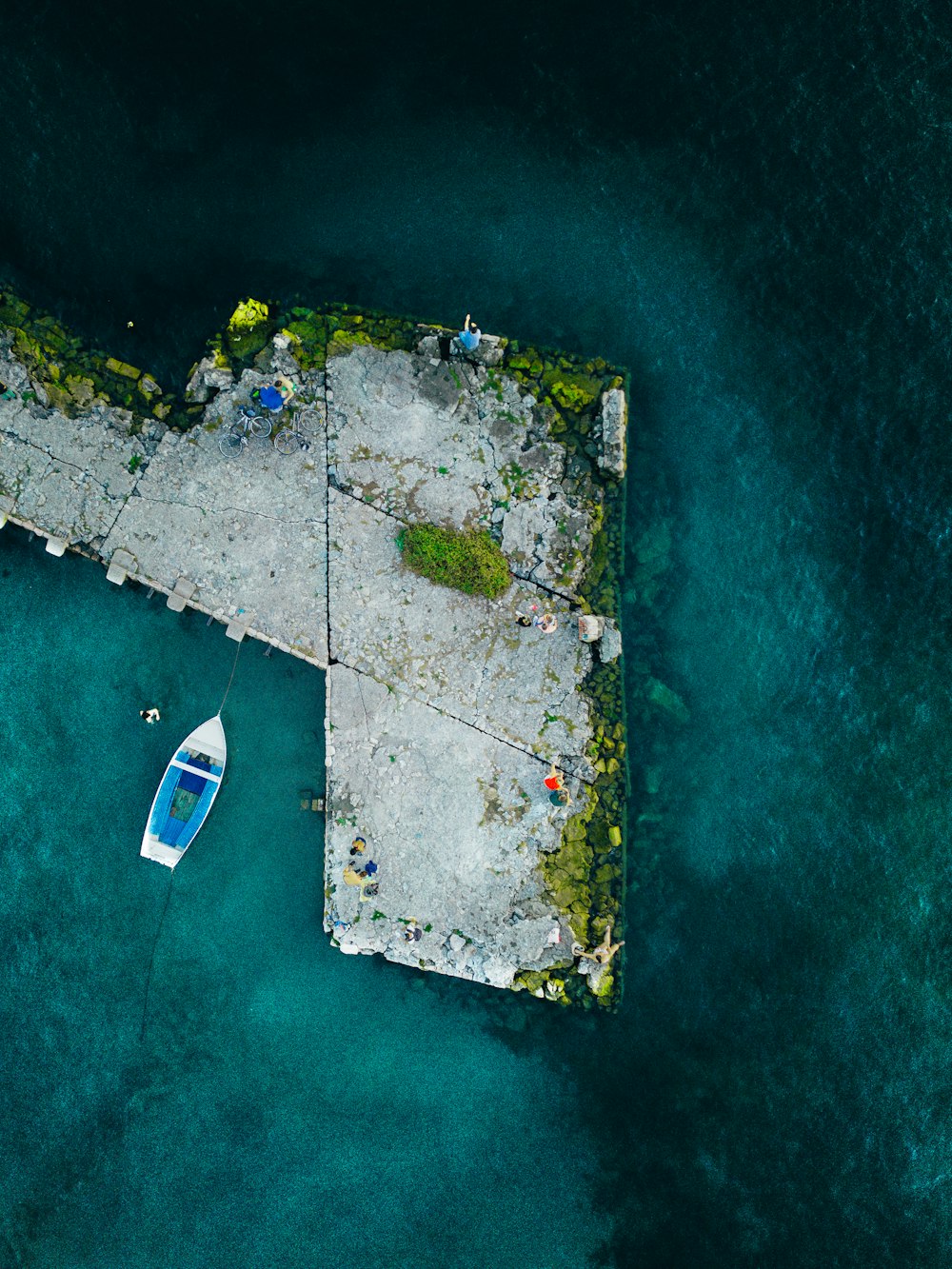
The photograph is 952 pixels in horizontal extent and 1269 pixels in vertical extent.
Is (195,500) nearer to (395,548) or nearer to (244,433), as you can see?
(244,433)

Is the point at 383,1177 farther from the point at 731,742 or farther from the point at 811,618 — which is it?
the point at 811,618

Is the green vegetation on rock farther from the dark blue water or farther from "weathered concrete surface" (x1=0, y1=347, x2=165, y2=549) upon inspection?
"weathered concrete surface" (x1=0, y1=347, x2=165, y2=549)

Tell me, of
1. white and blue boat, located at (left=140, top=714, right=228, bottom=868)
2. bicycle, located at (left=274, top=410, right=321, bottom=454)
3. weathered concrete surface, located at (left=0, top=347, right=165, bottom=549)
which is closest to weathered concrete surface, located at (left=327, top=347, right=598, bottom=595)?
bicycle, located at (left=274, top=410, right=321, bottom=454)

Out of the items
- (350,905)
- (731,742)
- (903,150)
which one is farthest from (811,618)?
(350,905)

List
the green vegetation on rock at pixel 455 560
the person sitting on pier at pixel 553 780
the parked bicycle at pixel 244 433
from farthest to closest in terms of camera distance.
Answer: the person sitting on pier at pixel 553 780 < the parked bicycle at pixel 244 433 < the green vegetation on rock at pixel 455 560

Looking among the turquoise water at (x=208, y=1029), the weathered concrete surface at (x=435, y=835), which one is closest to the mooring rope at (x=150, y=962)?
the turquoise water at (x=208, y=1029)

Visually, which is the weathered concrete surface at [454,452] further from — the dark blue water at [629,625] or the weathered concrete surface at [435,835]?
the weathered concrete surface at [435,835]
